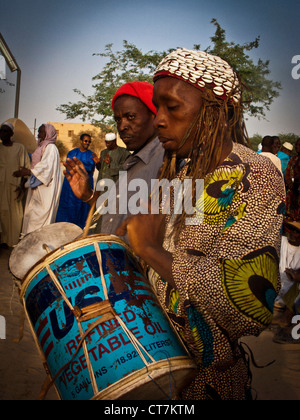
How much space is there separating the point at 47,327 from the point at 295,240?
4.85 metres

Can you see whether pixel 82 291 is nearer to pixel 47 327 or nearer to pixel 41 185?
pixel 47 327

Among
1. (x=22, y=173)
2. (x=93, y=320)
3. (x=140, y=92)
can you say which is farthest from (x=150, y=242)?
(x=22, y=173)

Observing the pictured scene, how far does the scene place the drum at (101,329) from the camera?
1.26m

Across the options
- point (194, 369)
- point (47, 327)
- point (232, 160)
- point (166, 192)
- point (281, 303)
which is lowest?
point (281, 303)

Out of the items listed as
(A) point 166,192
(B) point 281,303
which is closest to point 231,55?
(B) point 281,303

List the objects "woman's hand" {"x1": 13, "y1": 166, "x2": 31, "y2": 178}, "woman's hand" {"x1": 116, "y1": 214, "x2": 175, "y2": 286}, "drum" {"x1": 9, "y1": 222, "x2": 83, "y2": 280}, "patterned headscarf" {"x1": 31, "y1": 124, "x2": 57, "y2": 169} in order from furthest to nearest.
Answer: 1. "woman's hand" {"x1": 13, "y1": 166, "x2": 31, "y2": 178}
2. "patterned headscarf" {"x1": 31, "y1": 124, "x2": 57, "y2": 169}
3. "drum" {"x1": 9, "y1": 222, "x2": 83, "y2": 280}
4. "woman's hand" {"x1": 116, "y1": 214, "x2": 175, "y2": 286}

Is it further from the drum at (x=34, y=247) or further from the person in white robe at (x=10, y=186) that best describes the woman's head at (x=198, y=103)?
the person in white robe at (x=10, y=186)

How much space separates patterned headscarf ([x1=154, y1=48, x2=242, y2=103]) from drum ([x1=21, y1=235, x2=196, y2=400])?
2.25 ft

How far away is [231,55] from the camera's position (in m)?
17.1

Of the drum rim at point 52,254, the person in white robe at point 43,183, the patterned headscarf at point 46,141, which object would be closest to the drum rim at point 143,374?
the drum rim at point 52,254

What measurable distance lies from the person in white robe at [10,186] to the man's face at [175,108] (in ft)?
23.7

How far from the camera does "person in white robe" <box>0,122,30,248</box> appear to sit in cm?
802

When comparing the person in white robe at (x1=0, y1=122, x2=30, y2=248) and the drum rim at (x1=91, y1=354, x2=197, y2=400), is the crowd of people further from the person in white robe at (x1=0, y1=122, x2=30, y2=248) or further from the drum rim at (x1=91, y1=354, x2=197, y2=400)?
the person in white robe at (x1=0, y1=122, x2=30, y2=248)

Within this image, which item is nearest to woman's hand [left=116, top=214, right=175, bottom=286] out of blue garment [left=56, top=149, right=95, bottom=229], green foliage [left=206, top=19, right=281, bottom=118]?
blue garment [left=56, top=149, right=95, bottom=229]
